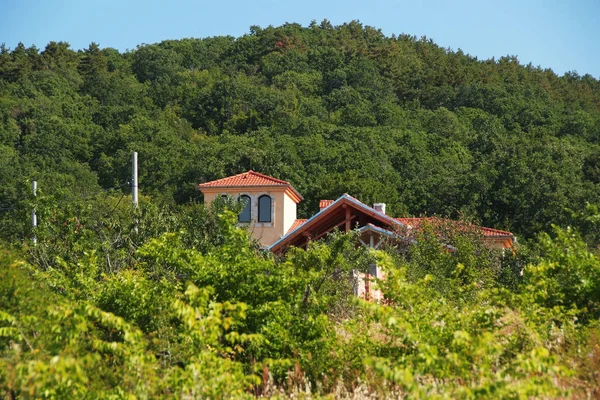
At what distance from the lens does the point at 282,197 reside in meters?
42.6

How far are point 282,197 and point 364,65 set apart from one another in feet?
187

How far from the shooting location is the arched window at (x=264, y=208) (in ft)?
140

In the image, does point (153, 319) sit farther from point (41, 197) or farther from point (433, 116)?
point (433, 116)

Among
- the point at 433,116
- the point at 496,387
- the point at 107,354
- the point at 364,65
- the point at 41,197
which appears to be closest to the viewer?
the point at 496,387

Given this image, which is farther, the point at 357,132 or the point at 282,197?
the point at 357,132

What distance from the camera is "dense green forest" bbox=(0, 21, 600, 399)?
8453mm

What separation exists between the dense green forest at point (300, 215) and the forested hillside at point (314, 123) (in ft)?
0.77

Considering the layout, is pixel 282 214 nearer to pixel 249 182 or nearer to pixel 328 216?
pixel 249 182

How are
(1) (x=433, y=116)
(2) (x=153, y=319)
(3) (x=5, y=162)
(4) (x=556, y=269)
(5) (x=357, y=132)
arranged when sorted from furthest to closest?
1. (1) (x=433, y=116)
2. (5) (x=357, y=132)
3. (3) (x=5, y=162)
4. (4) (x=556, y=269)
5. (2) (x=153, y=319)

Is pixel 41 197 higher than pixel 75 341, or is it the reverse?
pixel 41 197

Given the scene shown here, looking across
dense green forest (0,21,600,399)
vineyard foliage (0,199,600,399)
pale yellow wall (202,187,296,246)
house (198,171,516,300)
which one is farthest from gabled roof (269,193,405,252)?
vineyard foliage (0,199,600,399)

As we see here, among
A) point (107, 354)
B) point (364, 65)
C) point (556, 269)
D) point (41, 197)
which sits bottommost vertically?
point (107, 354)

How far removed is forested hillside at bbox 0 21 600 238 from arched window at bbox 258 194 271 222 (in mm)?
7610

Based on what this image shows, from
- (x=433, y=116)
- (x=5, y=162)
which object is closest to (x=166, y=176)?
(x=5, y=162)
